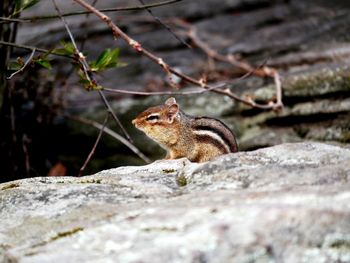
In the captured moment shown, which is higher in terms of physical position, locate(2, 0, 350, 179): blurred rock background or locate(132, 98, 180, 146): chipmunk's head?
locate(2, 0, 350, 179): blurred rock background

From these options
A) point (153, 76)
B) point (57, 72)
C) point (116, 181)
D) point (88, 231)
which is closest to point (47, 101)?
point (57, 72)

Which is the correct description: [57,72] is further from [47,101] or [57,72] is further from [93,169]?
[93,169]

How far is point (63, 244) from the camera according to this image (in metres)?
3.02

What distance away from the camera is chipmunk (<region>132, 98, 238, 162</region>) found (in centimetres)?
513

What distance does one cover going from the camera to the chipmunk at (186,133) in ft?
16.8

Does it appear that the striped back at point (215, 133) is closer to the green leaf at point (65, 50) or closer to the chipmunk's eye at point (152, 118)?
the chipmunk's eye at point (152, 118)

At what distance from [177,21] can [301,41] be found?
1.56m

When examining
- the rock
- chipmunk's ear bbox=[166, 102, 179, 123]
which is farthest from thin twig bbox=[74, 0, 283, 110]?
the rock

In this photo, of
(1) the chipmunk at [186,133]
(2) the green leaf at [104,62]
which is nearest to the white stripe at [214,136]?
(1) the chipmunk at [186,133]

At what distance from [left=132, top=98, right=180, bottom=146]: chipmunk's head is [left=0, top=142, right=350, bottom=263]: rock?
1.67 metres

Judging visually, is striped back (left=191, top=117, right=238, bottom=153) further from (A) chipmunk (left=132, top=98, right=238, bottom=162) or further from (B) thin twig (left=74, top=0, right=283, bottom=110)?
(B) thin twig (left=74, top=0, right=283, bottom=110)

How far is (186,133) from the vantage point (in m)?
5.46

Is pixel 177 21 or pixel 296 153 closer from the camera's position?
pixel 296 153

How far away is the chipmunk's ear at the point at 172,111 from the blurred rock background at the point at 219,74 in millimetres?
932
